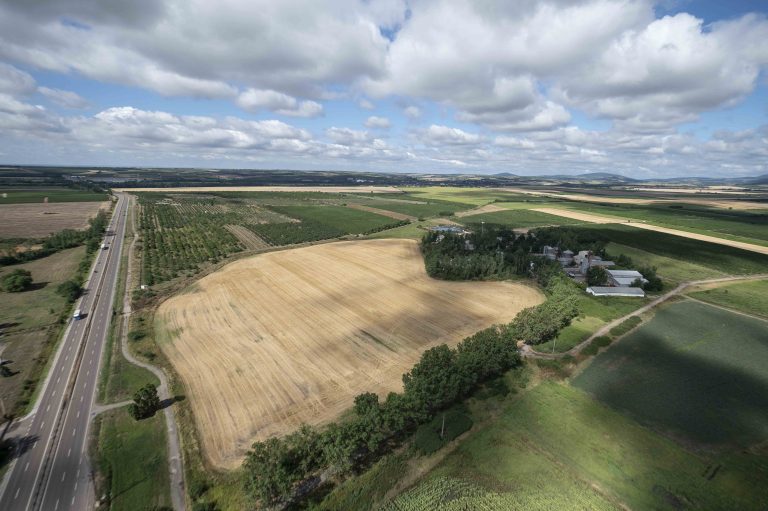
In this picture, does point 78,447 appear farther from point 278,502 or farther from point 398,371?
point 398,371

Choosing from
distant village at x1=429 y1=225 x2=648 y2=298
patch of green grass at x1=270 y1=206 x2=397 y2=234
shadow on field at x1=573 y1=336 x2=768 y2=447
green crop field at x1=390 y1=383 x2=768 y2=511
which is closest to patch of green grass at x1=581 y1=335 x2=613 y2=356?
shadow on field at x1=573 y1=336 x2=768 y2=447

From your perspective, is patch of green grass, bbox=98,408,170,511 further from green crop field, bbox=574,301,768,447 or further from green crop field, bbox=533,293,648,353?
green crop field, bbox=533,293,648,353

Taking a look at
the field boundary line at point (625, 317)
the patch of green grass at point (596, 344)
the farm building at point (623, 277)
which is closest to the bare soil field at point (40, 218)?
the field boundary line at point (625, 317)

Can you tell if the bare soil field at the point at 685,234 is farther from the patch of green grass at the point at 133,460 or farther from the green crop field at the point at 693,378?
the patch of green grass at the point at 133,460

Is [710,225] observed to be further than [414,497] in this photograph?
Yes

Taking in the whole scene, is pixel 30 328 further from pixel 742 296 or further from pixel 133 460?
pixel 742 296

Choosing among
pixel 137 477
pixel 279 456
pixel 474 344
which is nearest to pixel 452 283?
pixel 474 344

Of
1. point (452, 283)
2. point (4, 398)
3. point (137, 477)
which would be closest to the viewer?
point (137, 477)
